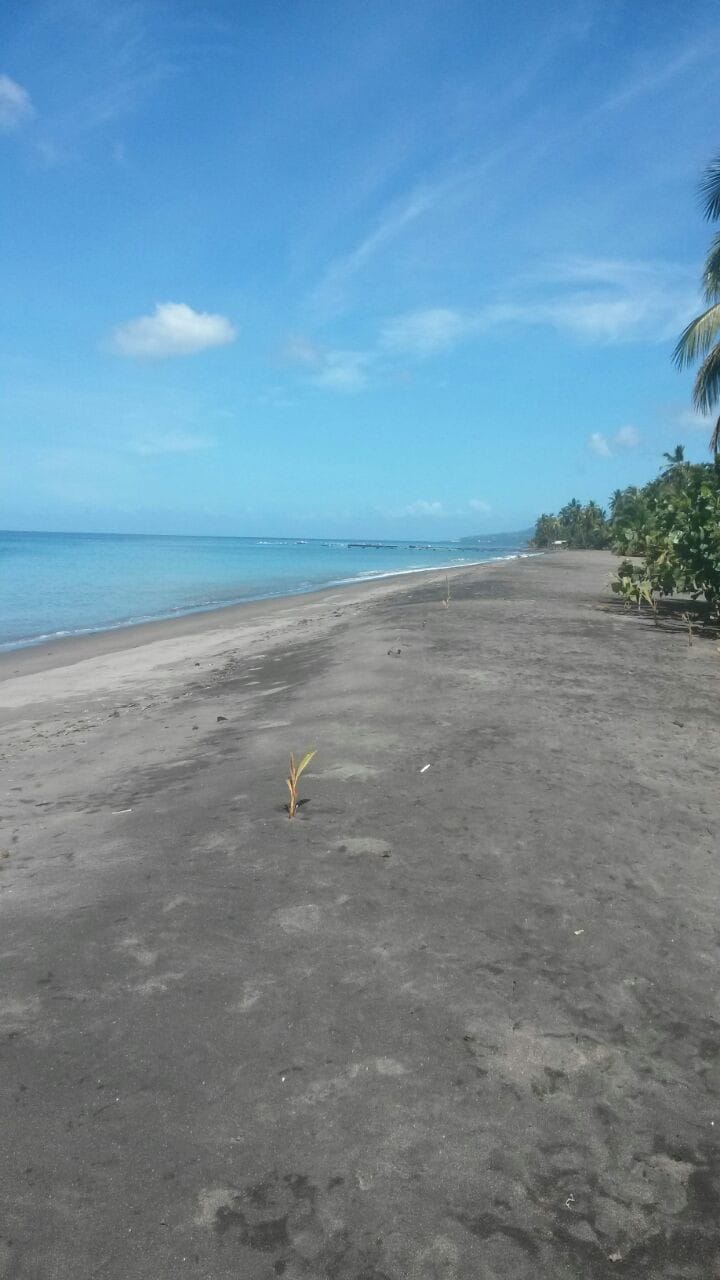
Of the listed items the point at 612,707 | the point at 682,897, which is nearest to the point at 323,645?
the point at 612,707

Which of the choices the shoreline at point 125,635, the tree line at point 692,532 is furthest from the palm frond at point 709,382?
the shoreline at point 125,635

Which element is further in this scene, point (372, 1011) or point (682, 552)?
point (682, 552)

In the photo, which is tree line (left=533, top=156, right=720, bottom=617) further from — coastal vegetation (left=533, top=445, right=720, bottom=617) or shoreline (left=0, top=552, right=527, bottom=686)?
shoreline (left=0, top=552, right=527, bottom=686)

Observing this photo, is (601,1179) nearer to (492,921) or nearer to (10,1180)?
(492,921)

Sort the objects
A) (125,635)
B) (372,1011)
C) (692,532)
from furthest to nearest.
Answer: (125,635) → (692,532) → (372,1011)

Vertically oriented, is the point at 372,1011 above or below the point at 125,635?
above

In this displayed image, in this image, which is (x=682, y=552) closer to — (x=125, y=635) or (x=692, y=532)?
(x=692, y=532)

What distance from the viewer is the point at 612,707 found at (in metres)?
7.07

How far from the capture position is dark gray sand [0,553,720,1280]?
2.04 meters

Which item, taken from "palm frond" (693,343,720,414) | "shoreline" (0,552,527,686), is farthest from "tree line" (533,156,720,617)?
"shoreline" (0,552,527,686)

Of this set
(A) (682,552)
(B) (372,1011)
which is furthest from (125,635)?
(B) (372,1011)

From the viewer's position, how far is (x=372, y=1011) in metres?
2.85

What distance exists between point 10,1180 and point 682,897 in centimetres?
299

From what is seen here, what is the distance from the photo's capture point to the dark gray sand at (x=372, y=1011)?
204cm
